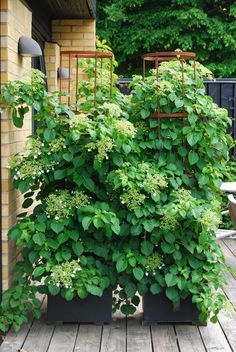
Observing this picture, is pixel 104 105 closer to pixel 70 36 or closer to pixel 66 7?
pixel 66 7

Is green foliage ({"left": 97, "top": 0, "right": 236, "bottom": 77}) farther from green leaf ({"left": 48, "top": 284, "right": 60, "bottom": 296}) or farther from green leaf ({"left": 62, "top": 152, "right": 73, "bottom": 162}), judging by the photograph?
green leaf ({"left": 48, "top": 284, "right": 60, "bottom": 296})

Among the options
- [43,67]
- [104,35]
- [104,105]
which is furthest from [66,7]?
[104,35]

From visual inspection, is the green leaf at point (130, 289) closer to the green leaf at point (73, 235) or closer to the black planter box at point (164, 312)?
the black planter box at point (164, 312)

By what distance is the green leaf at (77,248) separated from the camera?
4.51 metres

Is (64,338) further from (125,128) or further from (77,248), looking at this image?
(125,128)

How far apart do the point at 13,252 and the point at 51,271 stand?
1.63 feet

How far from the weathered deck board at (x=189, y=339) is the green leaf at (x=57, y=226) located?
42.0 inches

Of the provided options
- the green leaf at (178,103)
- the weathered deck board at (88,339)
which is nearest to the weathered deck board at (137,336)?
the weathered deck board at (88,339)

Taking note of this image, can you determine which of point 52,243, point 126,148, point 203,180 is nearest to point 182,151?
point 203,180

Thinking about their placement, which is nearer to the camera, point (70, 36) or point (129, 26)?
point (70, 36)

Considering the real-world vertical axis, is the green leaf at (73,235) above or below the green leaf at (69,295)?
above

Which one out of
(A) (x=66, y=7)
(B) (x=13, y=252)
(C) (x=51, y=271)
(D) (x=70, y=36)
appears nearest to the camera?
(C) (x=51, y=271)

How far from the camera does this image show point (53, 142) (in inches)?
177

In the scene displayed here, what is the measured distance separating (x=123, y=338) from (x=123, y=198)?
93 centimetres
